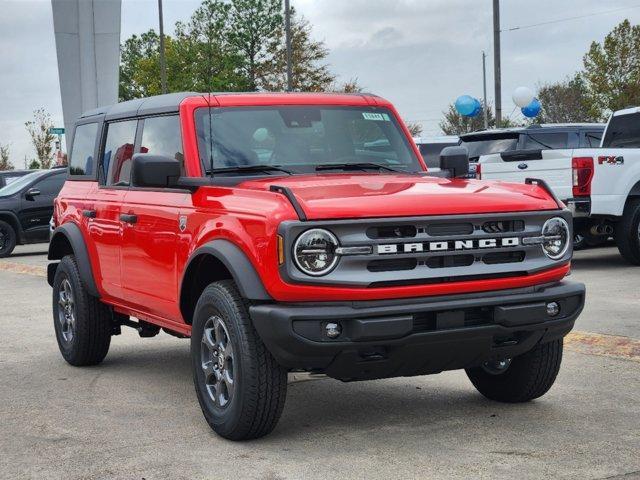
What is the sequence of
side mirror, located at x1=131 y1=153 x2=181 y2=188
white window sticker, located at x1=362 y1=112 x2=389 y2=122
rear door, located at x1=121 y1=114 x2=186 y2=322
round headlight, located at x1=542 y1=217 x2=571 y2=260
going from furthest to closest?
white window sticker, located at x1=362 y1=112 x2=389 y2=122 < rear door, located at x1=121 y1=114 x2=186 y2=322 < side mirror, located at x1=131 y1=153 x2=181 y2=188 < round headlight, located at x1=542 y1=217 x2=571 y2=260

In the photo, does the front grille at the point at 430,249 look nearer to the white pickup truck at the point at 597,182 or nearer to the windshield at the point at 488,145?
the white pickup truck at the point at 597,182

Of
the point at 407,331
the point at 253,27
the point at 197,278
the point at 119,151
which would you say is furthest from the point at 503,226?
the point at 253,27

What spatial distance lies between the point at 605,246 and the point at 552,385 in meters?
11.7

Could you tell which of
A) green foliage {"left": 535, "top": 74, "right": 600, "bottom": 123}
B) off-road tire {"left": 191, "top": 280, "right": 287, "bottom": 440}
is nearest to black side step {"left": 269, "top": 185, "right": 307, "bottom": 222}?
off-road tire {"left": 191, "top": 280, "right": 287, "bottom": 440}

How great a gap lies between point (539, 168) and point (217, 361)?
882 cm

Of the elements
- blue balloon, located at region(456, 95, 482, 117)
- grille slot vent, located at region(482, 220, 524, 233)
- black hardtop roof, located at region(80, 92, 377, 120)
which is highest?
blue balloon, located at region(456, 95, 482, 117)

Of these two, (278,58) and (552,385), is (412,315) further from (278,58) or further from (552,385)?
(278,58)

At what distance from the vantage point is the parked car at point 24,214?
70.0 ft

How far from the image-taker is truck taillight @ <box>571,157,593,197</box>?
533 inches

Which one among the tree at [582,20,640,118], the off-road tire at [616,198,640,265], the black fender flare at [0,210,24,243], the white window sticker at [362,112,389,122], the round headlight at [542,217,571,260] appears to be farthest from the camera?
the tree at [582,20,640,118]

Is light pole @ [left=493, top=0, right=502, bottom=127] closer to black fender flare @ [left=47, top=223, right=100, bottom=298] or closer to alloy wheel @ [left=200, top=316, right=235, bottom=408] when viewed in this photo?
black fender flare @ [left=47, top=223, right=100, bottom=298]

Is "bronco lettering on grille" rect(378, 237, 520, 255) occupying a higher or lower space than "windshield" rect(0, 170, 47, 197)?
lower

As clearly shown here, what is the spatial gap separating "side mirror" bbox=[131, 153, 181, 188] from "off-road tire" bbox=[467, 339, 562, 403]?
2.19 metres

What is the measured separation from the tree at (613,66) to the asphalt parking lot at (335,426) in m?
43.0
